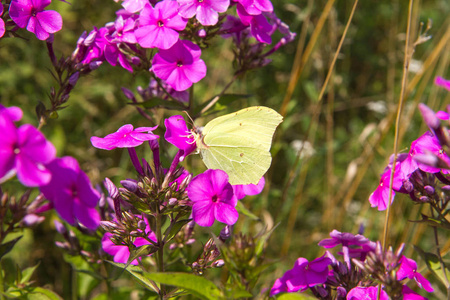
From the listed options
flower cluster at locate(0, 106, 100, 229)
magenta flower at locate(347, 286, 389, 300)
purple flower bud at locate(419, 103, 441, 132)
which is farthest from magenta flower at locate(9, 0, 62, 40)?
magenta flower at locate(347, 286, 389, 300)

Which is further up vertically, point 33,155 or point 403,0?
point 33,155

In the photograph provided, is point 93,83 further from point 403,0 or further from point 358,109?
point 403,0

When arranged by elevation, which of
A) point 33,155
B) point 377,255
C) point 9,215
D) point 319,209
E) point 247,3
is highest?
point 247,3

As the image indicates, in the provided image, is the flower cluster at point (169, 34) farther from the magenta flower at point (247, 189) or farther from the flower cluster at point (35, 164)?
the flower cluster at point (35, 164)

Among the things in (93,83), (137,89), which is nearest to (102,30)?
(137,89)

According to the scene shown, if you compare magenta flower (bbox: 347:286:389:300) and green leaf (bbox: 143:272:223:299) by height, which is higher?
green leaf (bbox: 143:272:223:299)

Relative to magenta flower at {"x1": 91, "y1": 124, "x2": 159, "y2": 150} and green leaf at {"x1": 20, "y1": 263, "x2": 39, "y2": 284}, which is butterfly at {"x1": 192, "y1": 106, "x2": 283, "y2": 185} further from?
green leaf at {"x1": 20, "y1": 263, "x2": 39, "y2": 284}

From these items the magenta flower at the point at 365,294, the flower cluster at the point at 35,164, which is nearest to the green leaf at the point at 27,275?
the flower cluster at the point at 35,164
